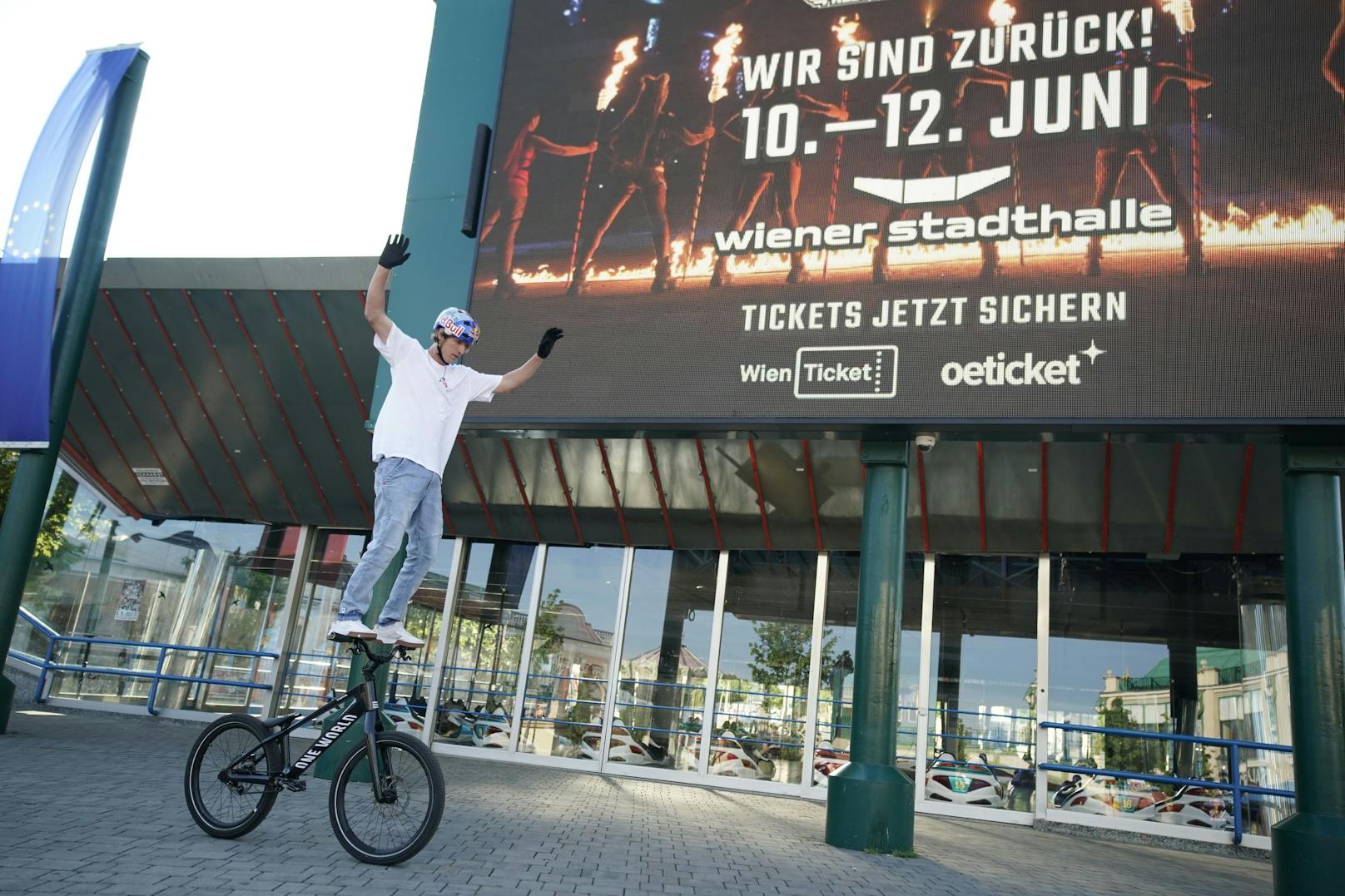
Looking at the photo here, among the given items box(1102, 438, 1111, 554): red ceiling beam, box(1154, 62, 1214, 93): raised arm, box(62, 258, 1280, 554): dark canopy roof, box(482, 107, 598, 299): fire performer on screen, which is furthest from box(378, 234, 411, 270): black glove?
box(1102, 438, 1111, 554): red ceiling beam

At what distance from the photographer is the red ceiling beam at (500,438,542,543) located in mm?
10023

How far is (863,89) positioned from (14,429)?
7.18 metres

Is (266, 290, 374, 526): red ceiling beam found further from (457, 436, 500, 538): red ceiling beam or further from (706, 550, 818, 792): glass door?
(706, 550, 818, 792): glass door

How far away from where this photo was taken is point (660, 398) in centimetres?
632

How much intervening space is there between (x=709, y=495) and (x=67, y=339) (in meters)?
5.98

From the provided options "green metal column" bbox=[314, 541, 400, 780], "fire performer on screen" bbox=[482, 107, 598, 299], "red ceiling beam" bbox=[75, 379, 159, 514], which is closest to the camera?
"fire performer on screen" bbox=[482, 107, 598, 299]

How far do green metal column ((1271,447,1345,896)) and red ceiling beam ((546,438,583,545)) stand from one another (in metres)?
6.44

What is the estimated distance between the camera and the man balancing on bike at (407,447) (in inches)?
158

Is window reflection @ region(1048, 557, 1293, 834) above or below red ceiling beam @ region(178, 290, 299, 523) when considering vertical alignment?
below

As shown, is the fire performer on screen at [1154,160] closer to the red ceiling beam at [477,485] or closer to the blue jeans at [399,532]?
the blue jeans at [399,532]

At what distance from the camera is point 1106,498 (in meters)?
8.73

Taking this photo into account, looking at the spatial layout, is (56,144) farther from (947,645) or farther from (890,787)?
(947,645)

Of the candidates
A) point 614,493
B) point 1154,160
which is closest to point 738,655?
point 614,493

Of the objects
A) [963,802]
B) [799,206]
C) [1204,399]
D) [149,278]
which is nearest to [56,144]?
[149,278]
